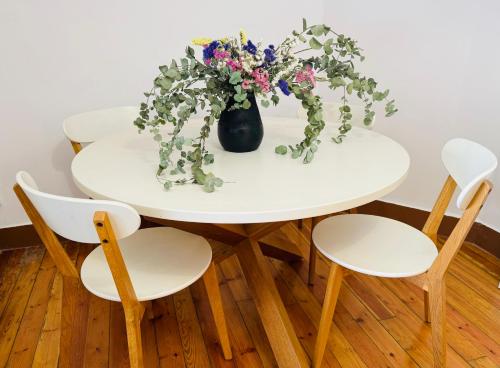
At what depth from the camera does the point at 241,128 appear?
132cm

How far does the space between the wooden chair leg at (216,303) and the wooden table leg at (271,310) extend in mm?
147

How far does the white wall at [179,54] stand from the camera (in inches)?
76.6

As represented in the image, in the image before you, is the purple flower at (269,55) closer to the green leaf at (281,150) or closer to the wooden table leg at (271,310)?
the green leaf at (281,150)

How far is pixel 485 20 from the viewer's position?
6.09ft

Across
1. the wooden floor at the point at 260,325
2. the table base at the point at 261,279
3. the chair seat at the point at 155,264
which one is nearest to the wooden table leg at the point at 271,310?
the table base at the point at 261,279

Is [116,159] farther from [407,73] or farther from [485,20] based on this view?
[485,20]

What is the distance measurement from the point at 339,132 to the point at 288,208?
0.80 metres

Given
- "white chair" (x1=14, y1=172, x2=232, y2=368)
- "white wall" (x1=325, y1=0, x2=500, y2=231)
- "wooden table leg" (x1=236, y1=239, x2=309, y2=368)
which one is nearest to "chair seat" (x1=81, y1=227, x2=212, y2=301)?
"white chair" (x1=14, y1=172, x2=232, y2=368)

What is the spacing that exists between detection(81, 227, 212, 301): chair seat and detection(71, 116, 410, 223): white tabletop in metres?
0.28

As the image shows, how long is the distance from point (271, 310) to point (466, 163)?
2.76ft

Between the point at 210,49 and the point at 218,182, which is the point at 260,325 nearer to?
the point at 218,182

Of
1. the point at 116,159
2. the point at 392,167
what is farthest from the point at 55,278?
the point at 392,167

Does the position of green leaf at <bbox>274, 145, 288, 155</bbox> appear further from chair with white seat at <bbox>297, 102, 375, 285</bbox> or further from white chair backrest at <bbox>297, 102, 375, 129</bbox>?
white chair backrest at <bbox>297, 102, 375, 129</bbox>

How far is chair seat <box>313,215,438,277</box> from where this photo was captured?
1.20 m
